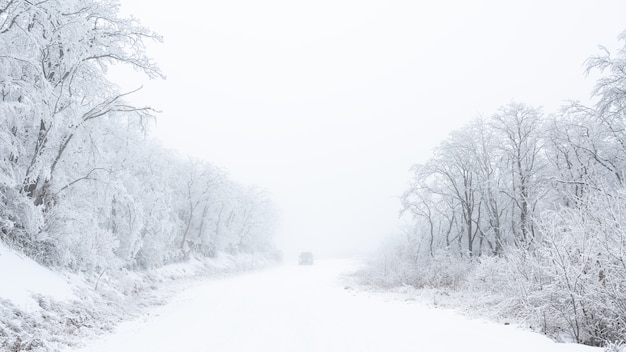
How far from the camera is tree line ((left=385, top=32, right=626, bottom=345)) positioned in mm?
5742

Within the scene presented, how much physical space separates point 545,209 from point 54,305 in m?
14.8

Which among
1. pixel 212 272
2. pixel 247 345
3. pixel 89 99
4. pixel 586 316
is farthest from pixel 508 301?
pixel 212 272

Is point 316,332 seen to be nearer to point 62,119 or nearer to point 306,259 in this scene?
point 62,119

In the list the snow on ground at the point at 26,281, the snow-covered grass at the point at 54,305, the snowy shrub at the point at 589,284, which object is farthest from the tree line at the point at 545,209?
the snow on ground at the point at 26,281

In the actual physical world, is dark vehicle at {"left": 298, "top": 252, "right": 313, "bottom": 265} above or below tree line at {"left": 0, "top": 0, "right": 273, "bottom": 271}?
below

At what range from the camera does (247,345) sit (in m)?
6.53

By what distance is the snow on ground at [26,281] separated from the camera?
7051 mm

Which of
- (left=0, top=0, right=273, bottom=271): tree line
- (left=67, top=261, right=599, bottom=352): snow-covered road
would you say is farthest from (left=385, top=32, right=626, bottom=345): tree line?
(left=0, top=0, right=273, bottom=271): tree line

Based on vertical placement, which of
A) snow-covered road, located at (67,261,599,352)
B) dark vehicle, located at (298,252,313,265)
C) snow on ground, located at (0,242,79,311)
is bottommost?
dark vehicle, located at (298,252,313,265)

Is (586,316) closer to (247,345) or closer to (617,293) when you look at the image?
(617,293)

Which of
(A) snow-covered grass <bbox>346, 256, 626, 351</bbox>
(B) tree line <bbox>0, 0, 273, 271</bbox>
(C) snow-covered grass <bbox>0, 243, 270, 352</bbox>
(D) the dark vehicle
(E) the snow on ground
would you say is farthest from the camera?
(D) the dark vehicle

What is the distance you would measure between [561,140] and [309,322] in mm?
16273

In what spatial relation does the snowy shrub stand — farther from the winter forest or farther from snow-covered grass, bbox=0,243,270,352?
snow-covered grass, bbox=0,243,270,352

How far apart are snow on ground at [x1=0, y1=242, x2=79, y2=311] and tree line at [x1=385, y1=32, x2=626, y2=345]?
385 inches
